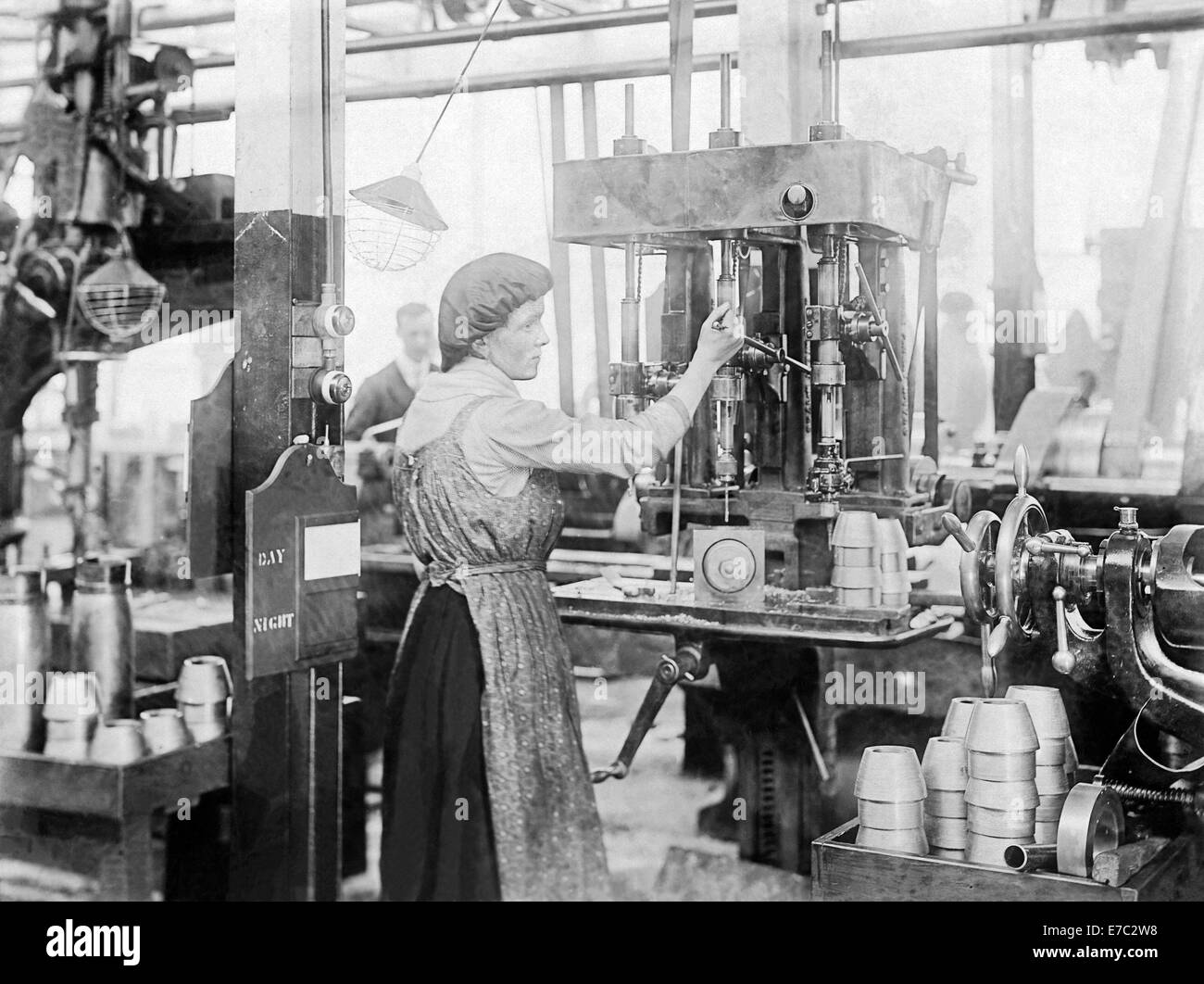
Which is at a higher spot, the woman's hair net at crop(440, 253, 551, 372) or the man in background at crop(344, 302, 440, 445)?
the woman's hair net at crop(440, 253, 551, 372)

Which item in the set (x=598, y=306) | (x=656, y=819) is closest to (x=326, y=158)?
(x=598, y=306)

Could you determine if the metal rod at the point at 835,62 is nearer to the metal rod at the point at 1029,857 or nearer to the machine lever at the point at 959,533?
the machine lever at the point at 959,533

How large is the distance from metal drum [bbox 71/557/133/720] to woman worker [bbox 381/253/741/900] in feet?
1.85

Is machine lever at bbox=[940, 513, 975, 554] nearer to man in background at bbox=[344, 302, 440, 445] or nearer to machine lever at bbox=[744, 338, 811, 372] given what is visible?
machine lever at bbox=[744, 338, 811, 372]

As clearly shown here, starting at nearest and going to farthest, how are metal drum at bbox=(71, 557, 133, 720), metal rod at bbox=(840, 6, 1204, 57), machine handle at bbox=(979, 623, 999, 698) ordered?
machine handle at bbox=(979, 623, 999, 698), metal rod at bbox=(840, 6, 1204, 57), metal drum at bbox=(71, 557, 133, 720)

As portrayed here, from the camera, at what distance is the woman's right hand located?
2.31 metres

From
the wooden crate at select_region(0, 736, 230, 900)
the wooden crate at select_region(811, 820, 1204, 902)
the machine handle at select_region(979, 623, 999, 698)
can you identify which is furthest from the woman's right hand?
the wooden crate at select_region(0, 736, 230, 900)

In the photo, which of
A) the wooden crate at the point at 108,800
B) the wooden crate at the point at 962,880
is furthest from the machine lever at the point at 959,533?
the wooden crate at the point at 108,800

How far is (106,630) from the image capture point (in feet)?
8.50

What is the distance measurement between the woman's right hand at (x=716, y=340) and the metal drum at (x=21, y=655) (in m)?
1.34
